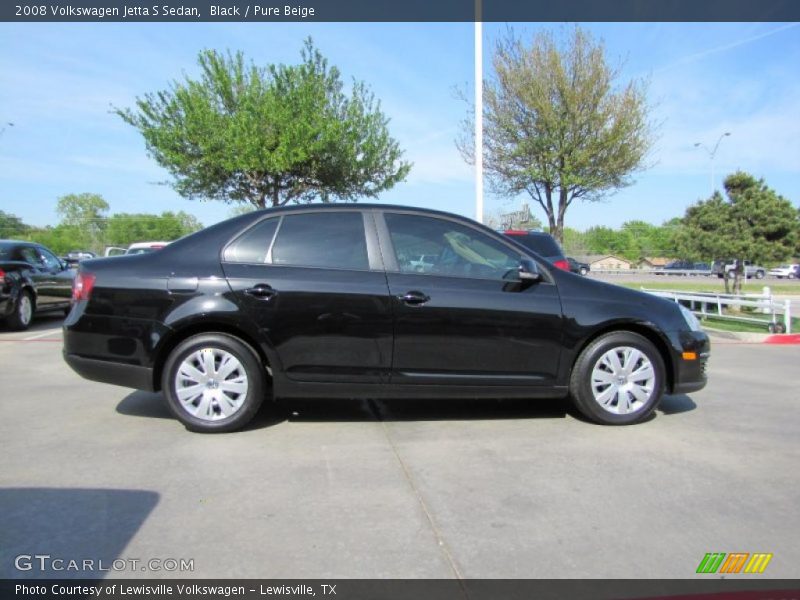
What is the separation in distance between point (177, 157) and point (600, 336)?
17.7 meters

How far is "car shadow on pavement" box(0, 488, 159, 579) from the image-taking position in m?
2.56

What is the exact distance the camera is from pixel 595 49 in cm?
1638

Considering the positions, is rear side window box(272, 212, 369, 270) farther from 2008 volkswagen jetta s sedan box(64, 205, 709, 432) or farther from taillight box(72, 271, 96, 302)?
taillight box(72, 271, 96, 302)

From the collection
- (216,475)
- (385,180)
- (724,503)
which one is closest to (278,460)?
(216,475)

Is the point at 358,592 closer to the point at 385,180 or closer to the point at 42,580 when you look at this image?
the point at 42,580

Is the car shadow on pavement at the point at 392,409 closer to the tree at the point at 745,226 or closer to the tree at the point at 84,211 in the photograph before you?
the tree at the point at 745,226

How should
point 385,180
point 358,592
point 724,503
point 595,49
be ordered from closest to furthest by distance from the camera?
point 358,592
point 724,503
point 595,49
point 385,180

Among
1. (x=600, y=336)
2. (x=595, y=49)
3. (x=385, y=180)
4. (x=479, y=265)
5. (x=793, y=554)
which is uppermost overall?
(x=595, y=49)

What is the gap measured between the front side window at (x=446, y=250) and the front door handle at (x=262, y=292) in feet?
3.14

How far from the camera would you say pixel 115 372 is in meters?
4.39

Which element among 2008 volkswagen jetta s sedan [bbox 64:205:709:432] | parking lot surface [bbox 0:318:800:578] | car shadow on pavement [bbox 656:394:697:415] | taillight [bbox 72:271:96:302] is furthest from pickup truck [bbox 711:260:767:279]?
taillight [bbox 72:271:96:302]

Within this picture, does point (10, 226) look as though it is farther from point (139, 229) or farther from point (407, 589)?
point (407, 589)

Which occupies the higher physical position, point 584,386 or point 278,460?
point 584,386

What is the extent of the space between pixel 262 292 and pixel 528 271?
195 centimetres
